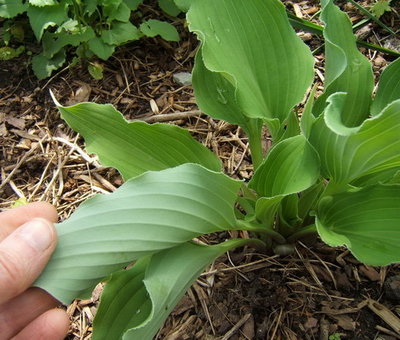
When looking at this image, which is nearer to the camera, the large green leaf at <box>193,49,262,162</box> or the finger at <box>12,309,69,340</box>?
the finger at <box>12,309,69,340</box>

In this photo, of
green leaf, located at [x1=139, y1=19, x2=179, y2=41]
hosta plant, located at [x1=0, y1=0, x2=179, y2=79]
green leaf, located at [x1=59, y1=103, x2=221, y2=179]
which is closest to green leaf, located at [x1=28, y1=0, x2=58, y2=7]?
hosta plant, located at [x1=0, y1=0, x2=179, y2=79]

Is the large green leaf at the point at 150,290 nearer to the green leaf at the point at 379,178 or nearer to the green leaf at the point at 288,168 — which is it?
the green leaf at the point at 288,168

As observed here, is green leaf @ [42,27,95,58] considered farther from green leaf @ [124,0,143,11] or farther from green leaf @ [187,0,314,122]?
green leaf @ [187,0,314,122]

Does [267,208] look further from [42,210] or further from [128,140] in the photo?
[42,210]

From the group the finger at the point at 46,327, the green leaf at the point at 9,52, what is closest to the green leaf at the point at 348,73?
the finger at the point at 46,327

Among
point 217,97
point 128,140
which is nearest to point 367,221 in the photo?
point 217,97

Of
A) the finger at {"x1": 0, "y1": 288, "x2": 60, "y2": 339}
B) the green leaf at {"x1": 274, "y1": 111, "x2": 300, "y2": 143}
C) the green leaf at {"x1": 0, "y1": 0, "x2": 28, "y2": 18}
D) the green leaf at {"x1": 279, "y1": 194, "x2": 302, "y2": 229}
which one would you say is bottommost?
the green leaf at {"x1": 279, "y1": 194, "x2": 302, "y2": 229}
